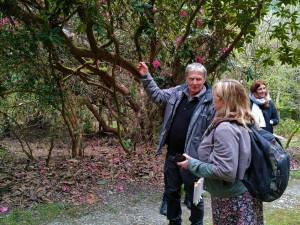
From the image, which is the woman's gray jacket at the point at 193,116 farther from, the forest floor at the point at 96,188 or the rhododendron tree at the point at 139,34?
the forest floor at the point at 96,188

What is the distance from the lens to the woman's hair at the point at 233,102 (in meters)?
2.80

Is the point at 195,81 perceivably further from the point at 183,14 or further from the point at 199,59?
the point at 183,14

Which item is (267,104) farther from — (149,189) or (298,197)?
(149,189)

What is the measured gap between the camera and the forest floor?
5.46 metres

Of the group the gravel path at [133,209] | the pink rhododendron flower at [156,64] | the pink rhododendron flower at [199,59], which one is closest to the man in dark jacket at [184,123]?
the gravel path at [133,209]

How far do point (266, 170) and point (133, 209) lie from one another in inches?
129

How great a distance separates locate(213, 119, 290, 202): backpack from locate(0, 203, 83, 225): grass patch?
10.4 feet

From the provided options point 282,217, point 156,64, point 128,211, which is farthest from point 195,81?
point 156,64

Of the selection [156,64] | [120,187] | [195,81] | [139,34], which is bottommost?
[120,187]

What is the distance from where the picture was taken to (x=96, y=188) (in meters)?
6.41

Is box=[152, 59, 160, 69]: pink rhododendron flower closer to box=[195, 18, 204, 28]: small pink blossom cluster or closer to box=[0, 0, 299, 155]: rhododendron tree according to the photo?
box=[0, 0, 299, 155]: rhododendron tree

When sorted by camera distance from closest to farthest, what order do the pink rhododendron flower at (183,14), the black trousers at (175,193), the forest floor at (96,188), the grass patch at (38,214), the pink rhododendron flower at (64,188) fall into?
the black trousers at (175,193)
the grass patch at (38,214)
the forest floor at (96,188)
the pink rhododendron flower at (64,188)
the pink rhododendron flower at (183,14)

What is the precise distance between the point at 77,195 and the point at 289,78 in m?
15.8

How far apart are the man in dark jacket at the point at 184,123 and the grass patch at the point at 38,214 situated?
1656 millimetres
